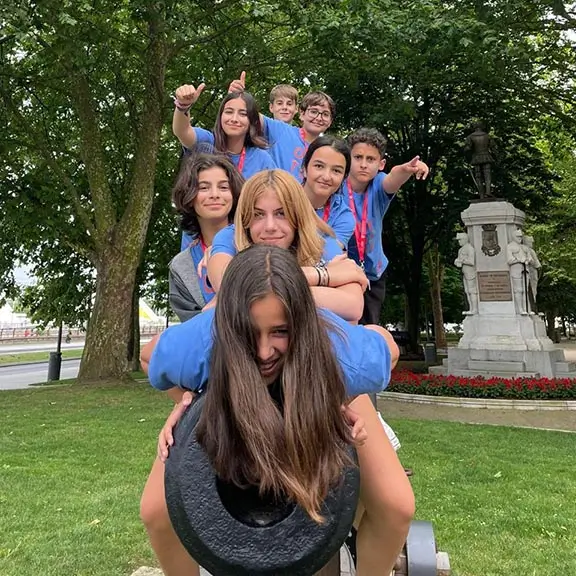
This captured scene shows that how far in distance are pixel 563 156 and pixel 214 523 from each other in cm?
2240

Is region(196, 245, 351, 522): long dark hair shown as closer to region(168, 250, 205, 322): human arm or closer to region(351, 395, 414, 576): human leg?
region(351, 395, 414, 576): human leg

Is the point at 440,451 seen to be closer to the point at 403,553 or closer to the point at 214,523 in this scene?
the point at 403,553

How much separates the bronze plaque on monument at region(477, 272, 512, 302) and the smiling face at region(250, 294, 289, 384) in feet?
46.5

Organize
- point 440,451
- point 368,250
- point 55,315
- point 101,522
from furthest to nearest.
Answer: point 55,315, point 440,451, point 101,522, point 368,250

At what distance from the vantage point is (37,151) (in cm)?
1487

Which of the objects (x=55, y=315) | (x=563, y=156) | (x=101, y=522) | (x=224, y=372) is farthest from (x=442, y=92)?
(x=224, y=372)

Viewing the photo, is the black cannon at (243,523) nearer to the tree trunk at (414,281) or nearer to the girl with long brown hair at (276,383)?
the girl with long brown hair at (276,383)

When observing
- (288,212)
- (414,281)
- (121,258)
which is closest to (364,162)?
(288,212)

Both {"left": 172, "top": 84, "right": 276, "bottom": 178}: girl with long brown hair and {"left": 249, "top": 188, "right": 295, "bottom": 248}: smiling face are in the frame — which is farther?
{"left": 172, "top": 84, "right": 276, "bottom": 178}: girl with long brown hair

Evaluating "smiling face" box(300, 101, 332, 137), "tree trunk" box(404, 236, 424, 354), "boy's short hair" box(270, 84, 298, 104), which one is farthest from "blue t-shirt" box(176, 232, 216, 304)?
"tree trunk" box(404, 236, 424, 354)

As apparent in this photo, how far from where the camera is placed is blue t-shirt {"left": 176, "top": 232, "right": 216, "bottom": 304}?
2.67 metres

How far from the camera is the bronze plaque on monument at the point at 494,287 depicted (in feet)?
48.6

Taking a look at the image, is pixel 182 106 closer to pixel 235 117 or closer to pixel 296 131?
pixel 235 117

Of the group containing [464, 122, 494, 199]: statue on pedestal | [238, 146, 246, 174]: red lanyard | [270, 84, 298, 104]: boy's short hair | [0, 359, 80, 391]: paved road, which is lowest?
[0, 359, 80, 391]: paved road
